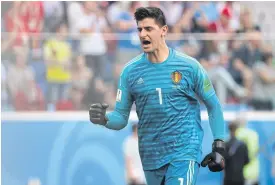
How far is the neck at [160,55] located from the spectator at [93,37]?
22.0 feet

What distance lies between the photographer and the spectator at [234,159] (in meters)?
13.4

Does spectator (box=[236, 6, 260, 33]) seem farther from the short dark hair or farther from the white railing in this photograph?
the short dark hair

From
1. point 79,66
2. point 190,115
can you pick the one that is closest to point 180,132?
point 190,115

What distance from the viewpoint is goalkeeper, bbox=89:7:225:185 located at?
24.5ft

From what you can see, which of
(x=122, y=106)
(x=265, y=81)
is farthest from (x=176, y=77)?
(x=265, y=81)

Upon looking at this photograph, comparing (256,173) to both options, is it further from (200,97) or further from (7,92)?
(200,97)

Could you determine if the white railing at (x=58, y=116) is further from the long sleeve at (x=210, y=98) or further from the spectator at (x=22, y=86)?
the long sleeve at (x=210, y=98)

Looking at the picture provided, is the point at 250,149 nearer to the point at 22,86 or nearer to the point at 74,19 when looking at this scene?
the point at 74,19

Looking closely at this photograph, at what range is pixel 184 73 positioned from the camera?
296 inches

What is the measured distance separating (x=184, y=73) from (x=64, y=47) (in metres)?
7.24

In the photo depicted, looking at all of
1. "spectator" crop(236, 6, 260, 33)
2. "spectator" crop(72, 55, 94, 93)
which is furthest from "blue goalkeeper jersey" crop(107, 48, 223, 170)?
"spectator" crop(236, 6, 260, 33)

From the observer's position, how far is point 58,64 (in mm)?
14422

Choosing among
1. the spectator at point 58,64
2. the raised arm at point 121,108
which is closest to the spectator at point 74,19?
the spectator at point 58,64

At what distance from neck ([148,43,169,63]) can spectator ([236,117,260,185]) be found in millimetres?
6827
